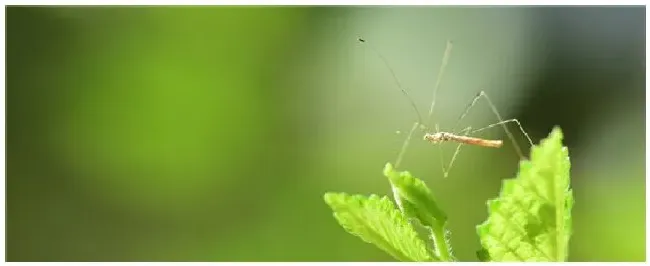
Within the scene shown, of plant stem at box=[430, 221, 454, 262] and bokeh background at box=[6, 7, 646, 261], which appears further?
bokeh background at box=[6, 7, 646, 261]

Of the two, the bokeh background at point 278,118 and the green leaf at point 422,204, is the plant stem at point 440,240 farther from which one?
the bokeh background at point 278,118

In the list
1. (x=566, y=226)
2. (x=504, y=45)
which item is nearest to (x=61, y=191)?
(x=504, y=45)

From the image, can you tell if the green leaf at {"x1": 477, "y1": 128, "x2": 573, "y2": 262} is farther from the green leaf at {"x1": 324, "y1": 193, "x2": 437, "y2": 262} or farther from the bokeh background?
the bokeh background

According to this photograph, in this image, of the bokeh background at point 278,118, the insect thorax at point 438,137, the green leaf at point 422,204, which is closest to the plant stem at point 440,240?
the green leaf at point 422,204

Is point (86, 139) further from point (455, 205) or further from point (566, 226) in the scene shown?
point (566, 226)

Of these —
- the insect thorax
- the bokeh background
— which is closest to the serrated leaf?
the insect thorax

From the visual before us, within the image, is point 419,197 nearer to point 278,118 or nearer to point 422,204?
point 422,204
